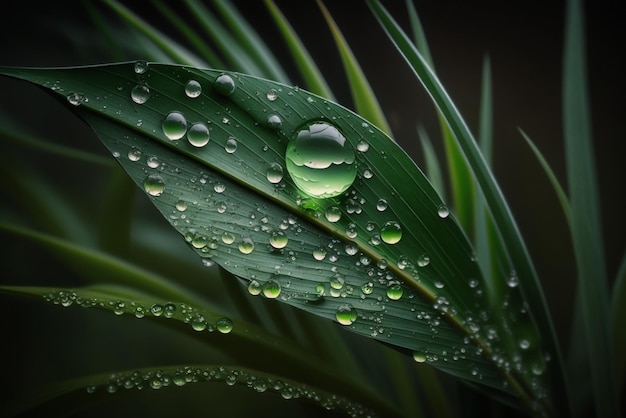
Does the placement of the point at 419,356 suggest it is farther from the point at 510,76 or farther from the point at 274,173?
the point at 510,76

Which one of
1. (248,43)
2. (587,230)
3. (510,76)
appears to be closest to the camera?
(587,230)

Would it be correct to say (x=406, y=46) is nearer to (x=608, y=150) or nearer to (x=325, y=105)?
(x=325, y=105)

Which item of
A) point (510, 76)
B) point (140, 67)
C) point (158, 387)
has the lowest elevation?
point (158, 387)

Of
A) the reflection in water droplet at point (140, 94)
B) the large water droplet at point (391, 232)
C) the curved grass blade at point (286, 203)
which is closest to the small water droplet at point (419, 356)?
the curved grass blade at point (286, 203)

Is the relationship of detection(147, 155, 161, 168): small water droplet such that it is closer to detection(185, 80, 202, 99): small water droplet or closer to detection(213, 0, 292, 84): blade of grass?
detection(185, 80, 202, 99): small water droplet

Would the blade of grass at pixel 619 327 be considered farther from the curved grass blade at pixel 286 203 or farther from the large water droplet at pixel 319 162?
the large water droplet at pixel 319 162

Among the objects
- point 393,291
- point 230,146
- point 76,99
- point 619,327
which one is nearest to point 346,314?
point 393,291
